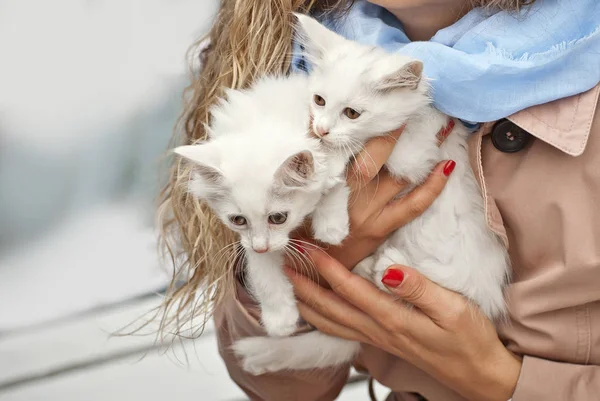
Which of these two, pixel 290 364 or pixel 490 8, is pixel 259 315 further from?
pixel 490 8

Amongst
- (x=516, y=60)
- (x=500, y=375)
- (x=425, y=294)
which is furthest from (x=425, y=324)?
(x=516, y=60)

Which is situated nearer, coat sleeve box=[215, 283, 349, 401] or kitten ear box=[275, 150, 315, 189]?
Result: kitten ear box=[275, 150, 315, 189]

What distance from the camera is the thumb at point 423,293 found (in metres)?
1.23

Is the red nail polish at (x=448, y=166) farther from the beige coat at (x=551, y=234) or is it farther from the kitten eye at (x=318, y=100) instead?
the kitten eye at (x=318, y=100)

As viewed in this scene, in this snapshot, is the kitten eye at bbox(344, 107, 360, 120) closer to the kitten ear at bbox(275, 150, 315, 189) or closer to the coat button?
the kitten ear at bbox(275, 150, 315, 189)

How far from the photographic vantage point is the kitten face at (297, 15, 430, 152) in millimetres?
1187

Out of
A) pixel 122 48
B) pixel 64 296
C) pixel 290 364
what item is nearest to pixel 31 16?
pixel 122 48

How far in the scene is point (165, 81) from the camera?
2012 mm

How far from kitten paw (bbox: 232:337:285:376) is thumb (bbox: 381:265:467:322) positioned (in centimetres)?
35

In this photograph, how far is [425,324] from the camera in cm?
127

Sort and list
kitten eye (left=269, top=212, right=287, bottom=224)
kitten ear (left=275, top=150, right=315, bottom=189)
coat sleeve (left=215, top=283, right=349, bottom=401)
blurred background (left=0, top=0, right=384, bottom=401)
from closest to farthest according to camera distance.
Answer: kitten ear (left=275, top=150, right=315, bottom=189), kitten eye (left=269, top=212, right=287, bottom=224), coat sleeve (left=215, top=283, right=349, bottom=401), blurred background (left=0, top=0, right=384, bottom=401)

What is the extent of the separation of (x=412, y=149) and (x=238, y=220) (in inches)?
14.8

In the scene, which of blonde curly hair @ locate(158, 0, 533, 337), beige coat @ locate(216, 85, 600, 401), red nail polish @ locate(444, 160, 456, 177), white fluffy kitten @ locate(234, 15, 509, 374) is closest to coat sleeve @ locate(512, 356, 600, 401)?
beige coat @ locate(216, 85, 600, 401)

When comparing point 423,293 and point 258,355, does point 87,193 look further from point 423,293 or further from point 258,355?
point 423,293
